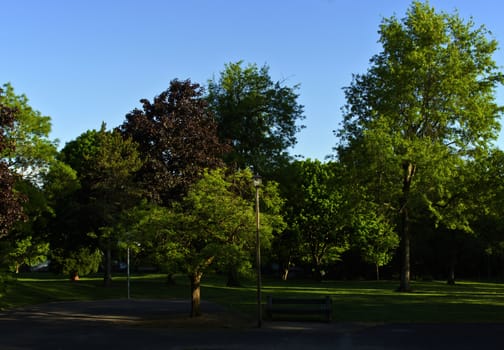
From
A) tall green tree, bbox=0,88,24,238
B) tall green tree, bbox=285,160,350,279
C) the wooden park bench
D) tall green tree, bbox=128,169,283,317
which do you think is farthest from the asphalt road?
tall green tree, bbox=285,160,350,279

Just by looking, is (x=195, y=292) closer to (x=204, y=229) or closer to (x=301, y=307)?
(x=204, y=229)

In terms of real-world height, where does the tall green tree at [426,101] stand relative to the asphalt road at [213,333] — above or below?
above

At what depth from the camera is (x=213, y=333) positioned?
63.0ft

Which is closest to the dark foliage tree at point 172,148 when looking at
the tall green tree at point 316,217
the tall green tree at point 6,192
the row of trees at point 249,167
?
the row of trees at point 249,167

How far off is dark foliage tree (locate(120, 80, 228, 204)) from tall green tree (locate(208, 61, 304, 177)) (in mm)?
19969

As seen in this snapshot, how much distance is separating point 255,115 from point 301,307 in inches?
1095

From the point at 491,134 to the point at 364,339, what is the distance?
81.8 ft

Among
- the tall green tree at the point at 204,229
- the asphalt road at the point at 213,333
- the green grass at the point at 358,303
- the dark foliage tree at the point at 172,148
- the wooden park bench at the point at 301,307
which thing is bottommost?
the green grass at the point at 358,303

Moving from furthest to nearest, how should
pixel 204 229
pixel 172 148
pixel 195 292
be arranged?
1. pixel 172 148
2. pixel 195 292
3. pixel 204 229

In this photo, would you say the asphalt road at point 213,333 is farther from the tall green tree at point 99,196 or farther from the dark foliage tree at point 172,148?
the tall green tree at point 99,196

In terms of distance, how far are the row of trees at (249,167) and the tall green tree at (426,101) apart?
9 centimetres

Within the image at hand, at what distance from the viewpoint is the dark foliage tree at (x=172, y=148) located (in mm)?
25734

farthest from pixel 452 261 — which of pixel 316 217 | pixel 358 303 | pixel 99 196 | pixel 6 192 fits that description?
pixel 6 192

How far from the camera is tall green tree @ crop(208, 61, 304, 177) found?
156 feet
